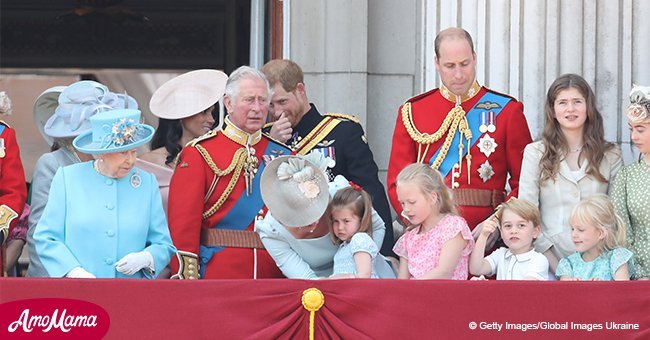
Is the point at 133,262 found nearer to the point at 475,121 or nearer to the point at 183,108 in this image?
the point at 183,108

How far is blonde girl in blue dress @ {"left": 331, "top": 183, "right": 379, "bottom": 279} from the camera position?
5.88m

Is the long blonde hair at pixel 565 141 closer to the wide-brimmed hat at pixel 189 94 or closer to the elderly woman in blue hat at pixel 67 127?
the wide-brimmed hat at pixel 189 94

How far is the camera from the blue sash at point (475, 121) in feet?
21.4

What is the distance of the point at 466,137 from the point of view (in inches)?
257

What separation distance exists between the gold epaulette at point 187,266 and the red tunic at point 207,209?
2cm

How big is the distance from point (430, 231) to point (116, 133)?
4.30 ft

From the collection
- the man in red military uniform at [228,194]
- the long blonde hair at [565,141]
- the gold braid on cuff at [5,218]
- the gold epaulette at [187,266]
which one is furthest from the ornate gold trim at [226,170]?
the long blonde hair at [565,141]

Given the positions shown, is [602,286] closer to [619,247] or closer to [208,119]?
[619,247]

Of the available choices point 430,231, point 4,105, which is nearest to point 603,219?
point 430,231

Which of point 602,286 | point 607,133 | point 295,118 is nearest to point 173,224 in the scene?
point 295,118

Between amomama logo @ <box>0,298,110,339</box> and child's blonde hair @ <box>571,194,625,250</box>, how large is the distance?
6.30 ft

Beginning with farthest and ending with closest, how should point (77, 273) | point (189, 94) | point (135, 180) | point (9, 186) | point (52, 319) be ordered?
point (189, 94) → point (9, 186) → point (135, 180) → point (77, 273) → point (52, 319)

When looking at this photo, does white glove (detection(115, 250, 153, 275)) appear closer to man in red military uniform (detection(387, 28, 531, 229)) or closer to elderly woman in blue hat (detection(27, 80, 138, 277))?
elderly woman in blue hat (detection(27, 80, 138, 277))

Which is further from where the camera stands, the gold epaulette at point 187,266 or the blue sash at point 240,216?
the blue sash at point 240,216
